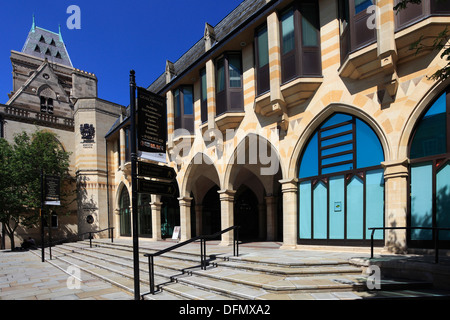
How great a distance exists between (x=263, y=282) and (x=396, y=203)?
4.31m

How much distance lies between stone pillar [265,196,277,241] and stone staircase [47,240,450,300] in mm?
6892

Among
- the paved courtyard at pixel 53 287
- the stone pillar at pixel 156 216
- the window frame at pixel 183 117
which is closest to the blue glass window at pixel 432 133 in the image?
the paved courtyard at pixel 53 287

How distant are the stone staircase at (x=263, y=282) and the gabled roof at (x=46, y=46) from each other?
4478 cm

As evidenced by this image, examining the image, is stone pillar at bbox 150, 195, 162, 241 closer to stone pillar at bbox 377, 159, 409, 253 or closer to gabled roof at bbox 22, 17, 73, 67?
stone pillar at bbox 377, 159, 409, 253

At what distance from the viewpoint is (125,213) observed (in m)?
22.7

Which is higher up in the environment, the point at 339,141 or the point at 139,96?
the point at 139,96

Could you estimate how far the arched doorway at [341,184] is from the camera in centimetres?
820

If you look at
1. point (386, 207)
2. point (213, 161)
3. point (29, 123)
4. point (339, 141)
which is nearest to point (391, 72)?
point (339, 141)

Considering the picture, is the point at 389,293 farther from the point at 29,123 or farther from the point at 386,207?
the point at 29,123

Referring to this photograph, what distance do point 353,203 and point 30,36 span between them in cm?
5242

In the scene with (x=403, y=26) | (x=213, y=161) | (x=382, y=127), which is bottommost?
(x=213, y=161)

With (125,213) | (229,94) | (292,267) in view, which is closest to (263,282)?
(292,267)

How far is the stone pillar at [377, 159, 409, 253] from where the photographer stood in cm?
731

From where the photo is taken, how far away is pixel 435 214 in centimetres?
695
